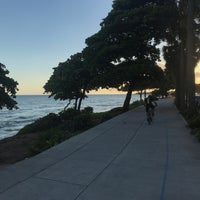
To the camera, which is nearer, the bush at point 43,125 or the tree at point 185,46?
the tree at point 185,46

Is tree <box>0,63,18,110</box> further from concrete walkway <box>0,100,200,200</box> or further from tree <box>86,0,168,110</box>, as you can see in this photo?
tree <box>86,0,168,110</box>

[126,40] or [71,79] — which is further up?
[126,40]

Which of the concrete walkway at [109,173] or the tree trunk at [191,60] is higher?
the tree trunk at [191,60]

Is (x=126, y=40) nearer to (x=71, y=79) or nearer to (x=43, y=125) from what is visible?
(x=71, y=79)

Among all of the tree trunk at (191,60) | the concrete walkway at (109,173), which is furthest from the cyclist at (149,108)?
the concrete walkway at (109,173)

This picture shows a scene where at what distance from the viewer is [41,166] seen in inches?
342

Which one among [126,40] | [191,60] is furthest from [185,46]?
[191,60]

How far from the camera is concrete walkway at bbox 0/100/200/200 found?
655 cm

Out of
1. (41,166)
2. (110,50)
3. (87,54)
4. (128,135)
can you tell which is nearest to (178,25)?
(110,50)

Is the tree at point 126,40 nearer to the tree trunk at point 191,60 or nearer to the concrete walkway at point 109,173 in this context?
the tree trunk at point 191,60

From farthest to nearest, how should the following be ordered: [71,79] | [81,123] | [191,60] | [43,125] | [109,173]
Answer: [71,79] → [43,125] → [191,60] → [81,123] → [109,173]

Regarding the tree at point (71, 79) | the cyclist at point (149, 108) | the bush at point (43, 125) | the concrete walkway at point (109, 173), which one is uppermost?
the tree at point (71, 79)

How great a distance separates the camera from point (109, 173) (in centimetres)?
805

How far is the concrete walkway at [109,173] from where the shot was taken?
6551mm
